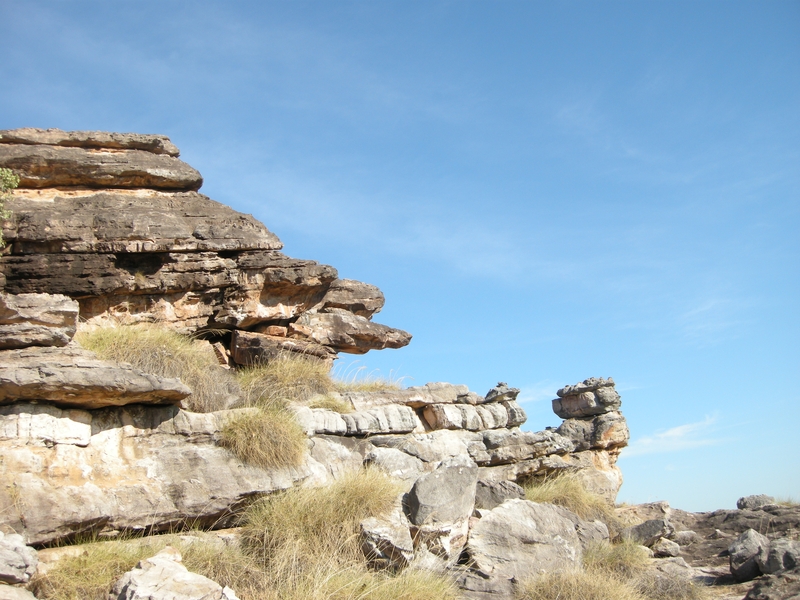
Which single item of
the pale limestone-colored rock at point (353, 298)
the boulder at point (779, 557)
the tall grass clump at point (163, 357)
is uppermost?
the pale limestone-colored rock at point (353, 298)

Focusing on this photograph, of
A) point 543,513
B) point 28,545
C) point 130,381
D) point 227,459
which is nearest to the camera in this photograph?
point 28,545

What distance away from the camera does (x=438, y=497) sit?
27.5ft

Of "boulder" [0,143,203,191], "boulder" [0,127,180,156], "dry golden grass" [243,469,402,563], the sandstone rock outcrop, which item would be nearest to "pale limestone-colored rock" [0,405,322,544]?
"dry golden grass" [243,469,402,563]

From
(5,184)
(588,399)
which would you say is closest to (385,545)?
(5,184)

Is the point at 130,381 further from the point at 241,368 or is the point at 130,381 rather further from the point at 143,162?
the point at 143,162

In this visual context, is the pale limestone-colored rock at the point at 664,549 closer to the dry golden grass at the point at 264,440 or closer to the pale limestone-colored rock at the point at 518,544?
the pale limestone-colored rock at the point at 518,544

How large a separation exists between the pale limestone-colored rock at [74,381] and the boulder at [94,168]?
4803 mm

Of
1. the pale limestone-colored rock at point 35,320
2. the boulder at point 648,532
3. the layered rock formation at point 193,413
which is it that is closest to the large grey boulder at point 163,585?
the layered rock formation at point 193,413

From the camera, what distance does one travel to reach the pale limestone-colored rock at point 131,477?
6.63m

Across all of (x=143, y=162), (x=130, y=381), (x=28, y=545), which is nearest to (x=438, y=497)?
(x=130, y=381)

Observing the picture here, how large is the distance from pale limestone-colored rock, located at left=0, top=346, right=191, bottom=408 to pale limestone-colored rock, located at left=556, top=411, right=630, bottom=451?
31.5ft

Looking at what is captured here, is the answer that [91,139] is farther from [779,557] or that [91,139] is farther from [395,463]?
[779,557]

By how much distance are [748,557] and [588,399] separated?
19.2 ft

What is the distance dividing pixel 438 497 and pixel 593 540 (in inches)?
112
